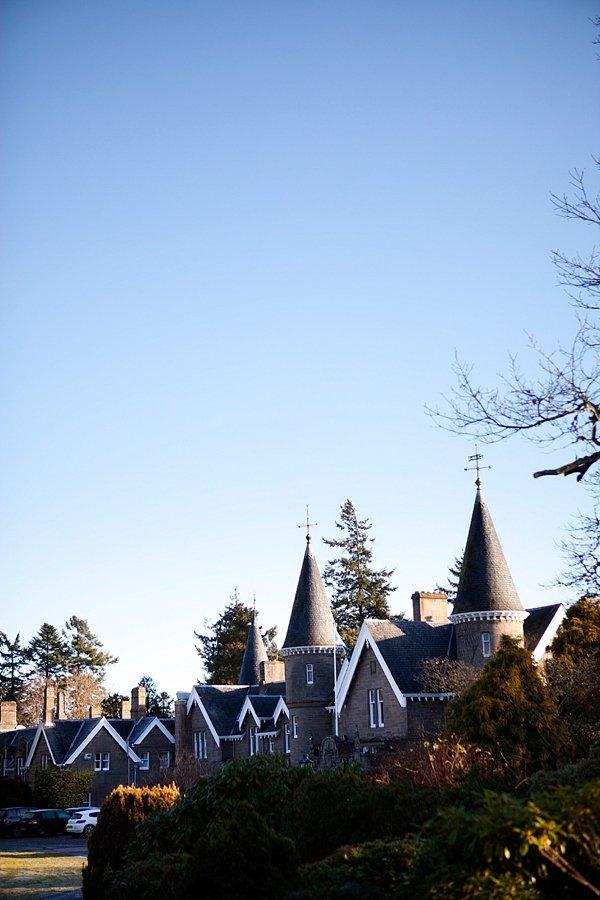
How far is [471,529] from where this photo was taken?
40062 mm

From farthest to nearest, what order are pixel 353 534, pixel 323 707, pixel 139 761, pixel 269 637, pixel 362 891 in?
pixel 269 637, pixel 353 534, pixel 139 761, pixel 323 707, pixel 362 891

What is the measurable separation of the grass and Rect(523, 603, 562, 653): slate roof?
19014mm

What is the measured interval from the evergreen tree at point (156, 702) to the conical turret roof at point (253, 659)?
77.2 feet

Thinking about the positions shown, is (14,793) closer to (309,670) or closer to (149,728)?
(149,728)

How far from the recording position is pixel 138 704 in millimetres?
68625

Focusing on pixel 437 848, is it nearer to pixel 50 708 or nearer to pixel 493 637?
pixel 493 637

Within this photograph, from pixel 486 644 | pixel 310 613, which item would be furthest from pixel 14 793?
pixel 486 644

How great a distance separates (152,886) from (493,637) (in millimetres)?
28102

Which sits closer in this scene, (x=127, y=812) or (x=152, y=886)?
(x=152, y=886)

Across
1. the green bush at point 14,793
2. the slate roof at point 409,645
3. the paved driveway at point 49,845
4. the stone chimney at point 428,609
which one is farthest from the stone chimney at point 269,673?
the slate roof at point 409,645

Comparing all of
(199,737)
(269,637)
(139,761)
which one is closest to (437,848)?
(199,737)

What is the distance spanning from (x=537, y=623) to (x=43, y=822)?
28.0 meters

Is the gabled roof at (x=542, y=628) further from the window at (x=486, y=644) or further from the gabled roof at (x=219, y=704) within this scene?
the gabled roof at (x=219, y=704)

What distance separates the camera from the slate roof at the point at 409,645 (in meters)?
39.0
